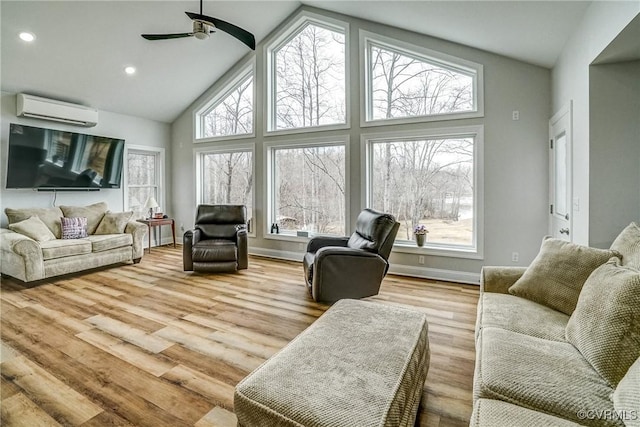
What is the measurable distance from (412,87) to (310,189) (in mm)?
2147

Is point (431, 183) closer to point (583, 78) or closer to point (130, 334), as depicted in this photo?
point (583, 78)

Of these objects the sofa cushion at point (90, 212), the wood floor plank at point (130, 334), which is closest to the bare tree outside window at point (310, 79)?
the sofa cushion at point (90, 212)

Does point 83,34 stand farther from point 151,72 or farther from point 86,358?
point 86,358

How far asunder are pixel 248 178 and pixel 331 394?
196 inches

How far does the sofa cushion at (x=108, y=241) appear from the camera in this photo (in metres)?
4.43

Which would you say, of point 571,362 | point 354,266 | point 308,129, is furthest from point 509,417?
point 308,129

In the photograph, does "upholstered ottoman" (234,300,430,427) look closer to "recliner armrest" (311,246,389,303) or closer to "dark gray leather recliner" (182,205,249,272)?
"recliner armrest" (311,246,389,303)

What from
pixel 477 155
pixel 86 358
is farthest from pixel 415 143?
pixel 86 358

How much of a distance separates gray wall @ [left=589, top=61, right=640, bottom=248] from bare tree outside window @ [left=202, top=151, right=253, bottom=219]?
4.68 meters

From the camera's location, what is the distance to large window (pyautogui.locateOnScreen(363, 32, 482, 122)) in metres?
4.02

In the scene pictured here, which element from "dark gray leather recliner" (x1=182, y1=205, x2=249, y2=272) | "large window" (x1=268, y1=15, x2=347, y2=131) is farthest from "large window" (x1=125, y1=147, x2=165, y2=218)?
Result: "large window" (x1=268, y1=15, x2=347, y2=131)

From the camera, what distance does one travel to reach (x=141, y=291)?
12.0 feet

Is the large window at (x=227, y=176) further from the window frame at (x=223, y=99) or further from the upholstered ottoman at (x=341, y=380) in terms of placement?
the upholstered ottoman at (x=341, y=380)

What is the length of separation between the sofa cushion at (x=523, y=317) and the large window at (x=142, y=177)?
6.22 meters
